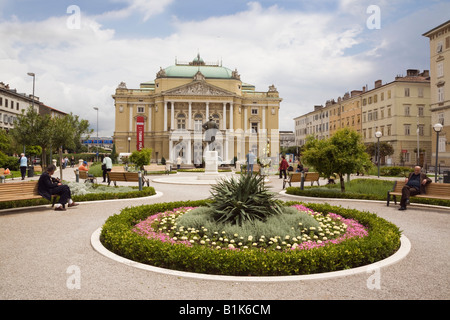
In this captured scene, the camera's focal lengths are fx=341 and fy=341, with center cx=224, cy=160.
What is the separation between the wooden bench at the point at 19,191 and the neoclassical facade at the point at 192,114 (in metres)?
54.3

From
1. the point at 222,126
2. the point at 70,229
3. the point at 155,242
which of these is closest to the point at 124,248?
the point at 155,242

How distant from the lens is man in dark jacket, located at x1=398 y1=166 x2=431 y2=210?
36.2ft

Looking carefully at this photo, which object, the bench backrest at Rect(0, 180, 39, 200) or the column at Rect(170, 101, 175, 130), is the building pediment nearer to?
the column at Rect(170, 101, 175, 130)

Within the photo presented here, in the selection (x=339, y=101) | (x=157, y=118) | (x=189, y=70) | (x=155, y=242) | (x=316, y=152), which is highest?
(x=189, y=70)

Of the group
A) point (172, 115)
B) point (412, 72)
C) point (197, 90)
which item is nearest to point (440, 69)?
point (412, 72)

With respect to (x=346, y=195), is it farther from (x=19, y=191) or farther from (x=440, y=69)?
(x=440, y=69)

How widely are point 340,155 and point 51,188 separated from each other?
10.7 m

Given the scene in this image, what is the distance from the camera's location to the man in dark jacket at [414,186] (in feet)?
36.2

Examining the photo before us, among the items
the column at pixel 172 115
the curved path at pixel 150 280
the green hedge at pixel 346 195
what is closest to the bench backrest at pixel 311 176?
the green hedge at pixel 346 195

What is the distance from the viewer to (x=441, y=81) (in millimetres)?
41062

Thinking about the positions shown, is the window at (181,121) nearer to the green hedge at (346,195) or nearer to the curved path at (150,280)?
the green hedge at (346,195)

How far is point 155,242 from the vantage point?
572 centimetres

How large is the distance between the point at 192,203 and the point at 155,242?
4819 mm

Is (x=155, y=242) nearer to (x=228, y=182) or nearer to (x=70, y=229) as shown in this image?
(x=228, y=182)
